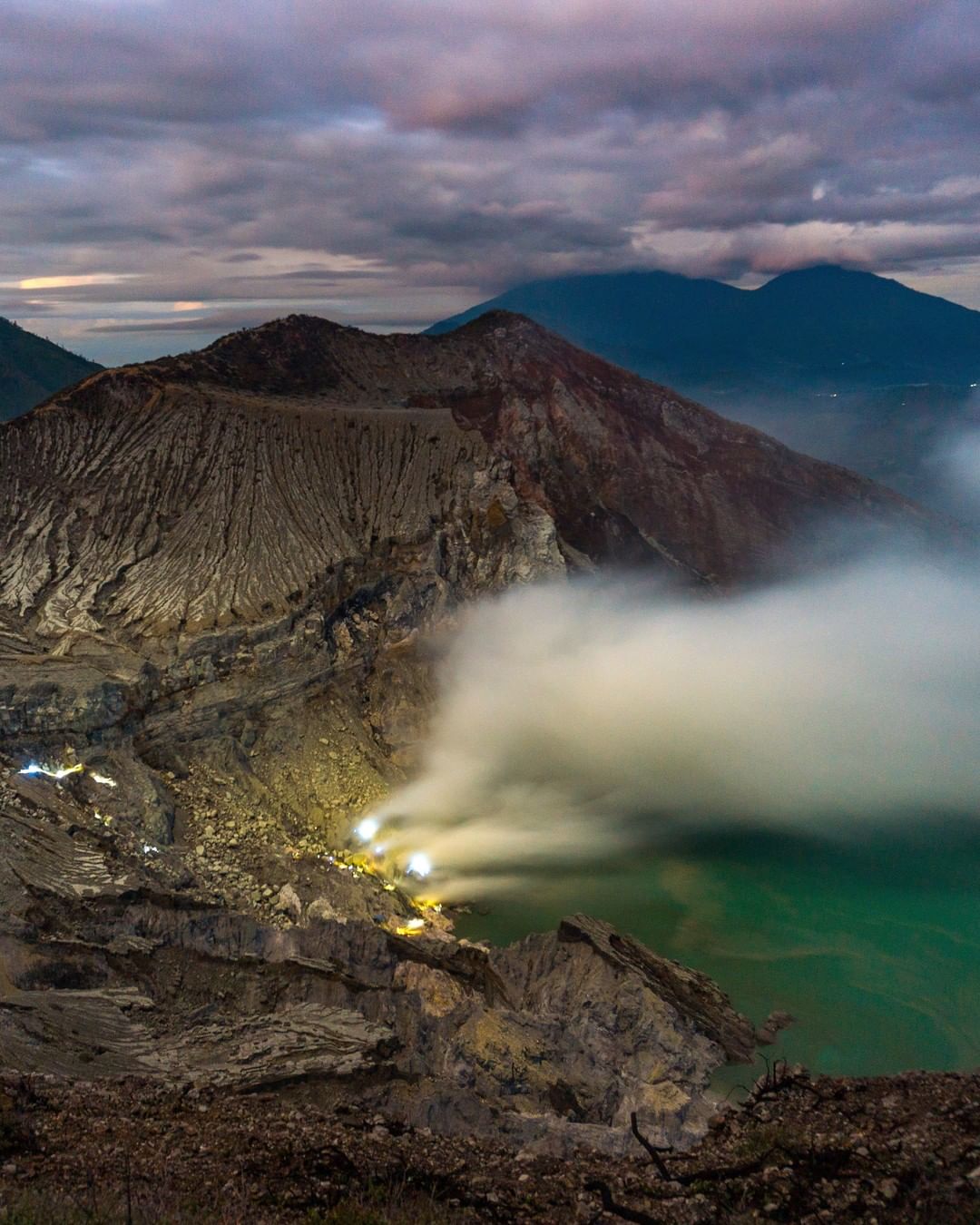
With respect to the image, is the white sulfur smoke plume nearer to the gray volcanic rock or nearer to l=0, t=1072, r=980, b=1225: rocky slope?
the gray volcanic rock

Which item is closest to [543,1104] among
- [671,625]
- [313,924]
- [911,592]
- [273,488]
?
[313,924]

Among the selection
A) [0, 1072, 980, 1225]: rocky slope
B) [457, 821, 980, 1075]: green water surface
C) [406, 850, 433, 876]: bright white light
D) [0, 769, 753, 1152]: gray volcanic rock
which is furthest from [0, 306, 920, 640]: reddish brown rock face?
[0, 1072, 980, 1225]: rocky slope

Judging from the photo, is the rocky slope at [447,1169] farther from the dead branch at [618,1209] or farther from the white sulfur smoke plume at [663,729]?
the white sulfur smoke plume at [663,729]

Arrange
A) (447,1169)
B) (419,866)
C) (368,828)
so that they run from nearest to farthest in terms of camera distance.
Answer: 1. (447,1169)
2. (419,866)
3. (368,828)

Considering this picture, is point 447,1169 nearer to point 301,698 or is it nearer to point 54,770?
point 54,770

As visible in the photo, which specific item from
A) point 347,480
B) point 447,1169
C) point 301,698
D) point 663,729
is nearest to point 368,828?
point 301,698

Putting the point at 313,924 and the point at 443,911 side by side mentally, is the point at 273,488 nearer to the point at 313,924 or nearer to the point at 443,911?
the point at 443,911
